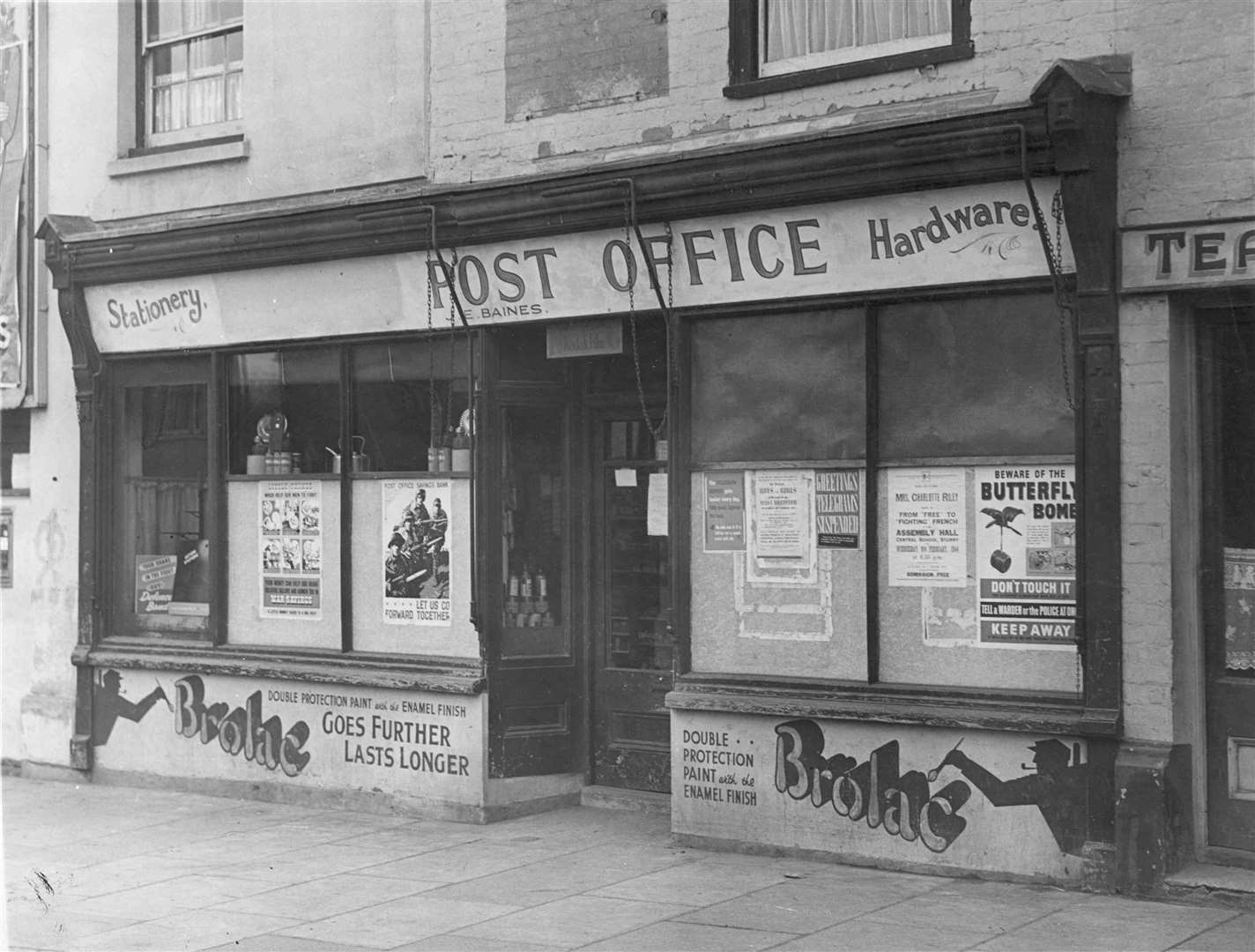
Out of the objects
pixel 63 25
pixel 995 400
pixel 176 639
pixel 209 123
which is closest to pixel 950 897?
pixel 995 400

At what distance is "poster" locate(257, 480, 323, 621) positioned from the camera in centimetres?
1175

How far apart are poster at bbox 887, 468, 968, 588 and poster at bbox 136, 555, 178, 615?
6.09 m

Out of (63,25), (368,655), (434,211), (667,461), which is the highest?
(63,25)

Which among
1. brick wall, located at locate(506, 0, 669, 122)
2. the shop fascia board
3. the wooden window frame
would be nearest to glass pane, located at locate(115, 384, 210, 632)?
the shop fascia board

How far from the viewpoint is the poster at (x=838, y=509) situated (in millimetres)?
9227

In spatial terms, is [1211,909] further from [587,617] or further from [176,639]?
[176,639]

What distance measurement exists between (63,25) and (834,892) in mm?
9034

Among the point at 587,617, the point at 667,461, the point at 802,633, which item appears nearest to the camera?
the point at 802,633

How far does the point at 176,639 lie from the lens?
41.3 feet

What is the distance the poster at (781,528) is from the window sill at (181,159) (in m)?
4.81

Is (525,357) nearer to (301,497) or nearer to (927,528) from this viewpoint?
(301,497)

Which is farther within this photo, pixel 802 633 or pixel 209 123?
pixel 209 123

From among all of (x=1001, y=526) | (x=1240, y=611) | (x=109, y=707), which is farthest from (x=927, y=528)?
(x=109, y=707)

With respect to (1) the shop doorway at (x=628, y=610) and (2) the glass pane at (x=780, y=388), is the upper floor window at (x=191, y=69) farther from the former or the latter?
(2) the glass pane at (x=780, y=388)
